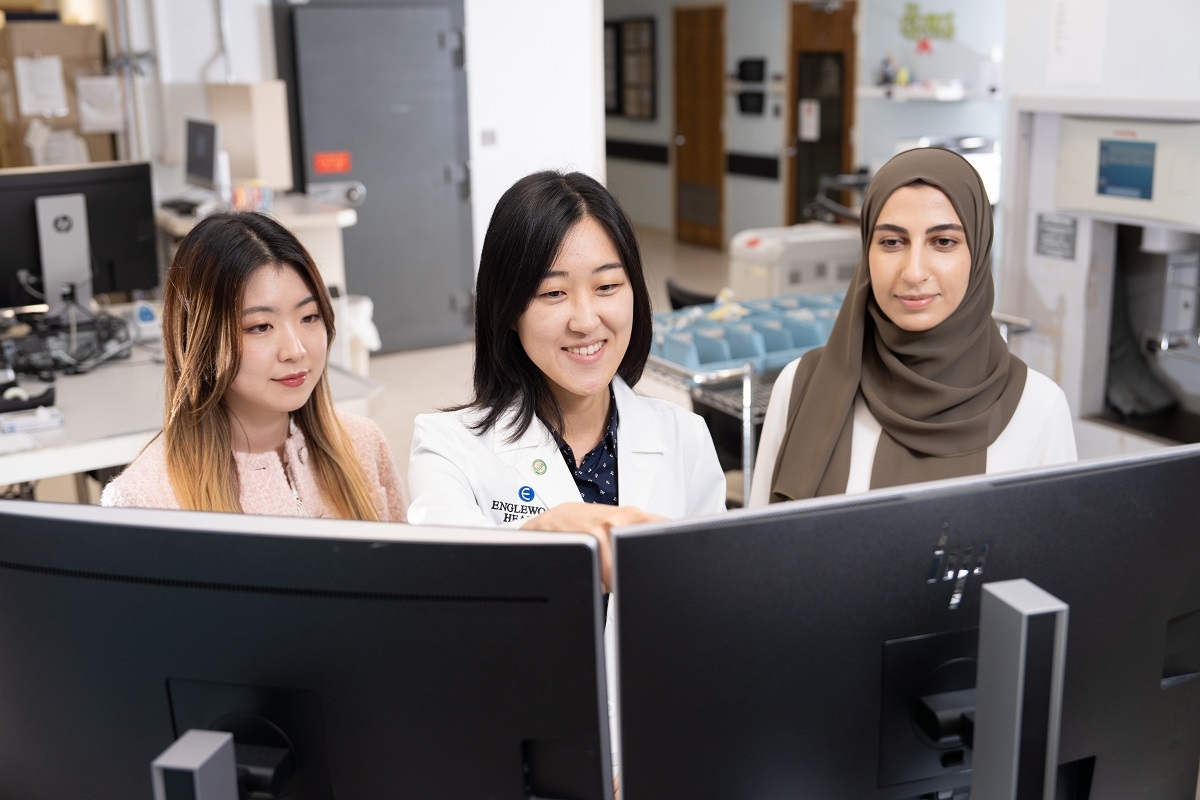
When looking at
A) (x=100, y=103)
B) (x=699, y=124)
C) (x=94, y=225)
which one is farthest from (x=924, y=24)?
(x=94, y=225)

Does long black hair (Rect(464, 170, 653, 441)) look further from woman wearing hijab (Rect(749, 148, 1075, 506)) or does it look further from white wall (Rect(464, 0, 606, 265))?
white wall (Rect(464, 0, 606, 265))

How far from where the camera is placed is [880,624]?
923mm

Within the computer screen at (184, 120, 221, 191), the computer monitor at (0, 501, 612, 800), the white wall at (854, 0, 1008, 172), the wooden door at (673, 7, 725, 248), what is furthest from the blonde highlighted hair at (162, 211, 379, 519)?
the wooden door at (673, 7, 725, 248)

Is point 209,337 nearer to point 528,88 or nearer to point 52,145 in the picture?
point 52,145

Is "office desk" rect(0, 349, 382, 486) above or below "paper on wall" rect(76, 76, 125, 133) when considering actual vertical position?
below

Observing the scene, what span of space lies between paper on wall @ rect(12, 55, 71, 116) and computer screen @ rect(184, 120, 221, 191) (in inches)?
A: 38.3

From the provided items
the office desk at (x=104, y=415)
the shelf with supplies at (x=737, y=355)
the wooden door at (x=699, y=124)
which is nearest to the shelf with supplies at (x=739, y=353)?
the shelf with supplies at (x=737, y=355)

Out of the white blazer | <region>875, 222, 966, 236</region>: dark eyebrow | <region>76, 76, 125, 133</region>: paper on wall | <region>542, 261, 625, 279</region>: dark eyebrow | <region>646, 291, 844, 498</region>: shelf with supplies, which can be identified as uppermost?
<region>76, 76, 125, 133</region>: paper on wall

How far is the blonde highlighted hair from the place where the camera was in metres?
1.62

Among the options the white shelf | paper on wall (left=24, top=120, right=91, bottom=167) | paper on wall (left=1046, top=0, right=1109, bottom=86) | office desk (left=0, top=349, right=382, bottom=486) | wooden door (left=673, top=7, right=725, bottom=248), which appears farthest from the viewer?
wooden door (left=673, top=7, right=725, bottom=248)

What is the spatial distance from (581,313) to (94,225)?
2658mm

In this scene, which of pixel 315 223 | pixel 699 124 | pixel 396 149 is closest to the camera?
pixel 315 223

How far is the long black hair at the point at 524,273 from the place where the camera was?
137 cm

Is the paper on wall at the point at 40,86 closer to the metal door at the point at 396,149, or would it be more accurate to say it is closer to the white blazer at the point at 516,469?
the metal door at the point at 396,149
